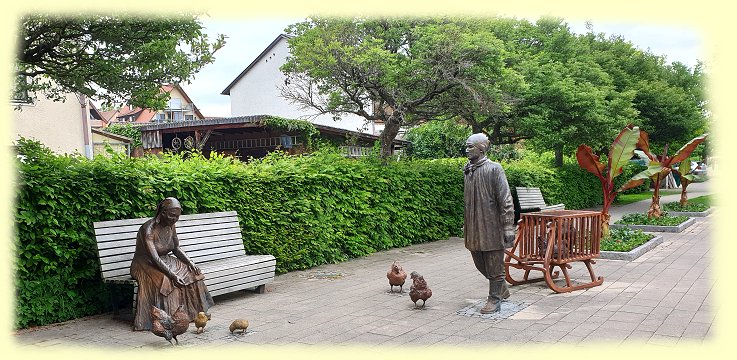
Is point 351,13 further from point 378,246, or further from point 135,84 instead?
point 135,84

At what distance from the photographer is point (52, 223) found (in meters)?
6.96

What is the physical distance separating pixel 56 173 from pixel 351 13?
28.9 ft

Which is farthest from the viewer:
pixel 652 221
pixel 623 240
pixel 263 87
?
pixel 263 87

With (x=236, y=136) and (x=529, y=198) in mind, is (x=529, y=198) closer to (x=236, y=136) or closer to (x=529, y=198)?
(x=529, y=198)

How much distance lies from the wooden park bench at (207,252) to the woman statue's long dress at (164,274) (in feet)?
0.81

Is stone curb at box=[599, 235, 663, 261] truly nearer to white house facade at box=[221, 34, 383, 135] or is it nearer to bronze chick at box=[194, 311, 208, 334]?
bronze chick at box=[194, 311, 208, 334]

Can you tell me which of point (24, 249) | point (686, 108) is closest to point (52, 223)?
point (24, 249)

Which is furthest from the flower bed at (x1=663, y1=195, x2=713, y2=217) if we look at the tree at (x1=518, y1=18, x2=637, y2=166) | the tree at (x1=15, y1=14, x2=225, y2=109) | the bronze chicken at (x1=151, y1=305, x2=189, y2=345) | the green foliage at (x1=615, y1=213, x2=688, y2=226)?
the bronze chicken at (x1=151, y1=305, x2=189, y2=345)

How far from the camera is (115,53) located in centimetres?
769

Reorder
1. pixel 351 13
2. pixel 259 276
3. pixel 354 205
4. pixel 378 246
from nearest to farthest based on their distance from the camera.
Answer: pixel 259 276 < pixel 354 205 < pixel 378 246 < pixel 351 13

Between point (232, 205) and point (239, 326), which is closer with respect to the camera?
point (239, 326)

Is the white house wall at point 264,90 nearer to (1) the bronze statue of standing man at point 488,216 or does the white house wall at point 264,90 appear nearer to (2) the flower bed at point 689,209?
(2) the flower bed at point 689,209

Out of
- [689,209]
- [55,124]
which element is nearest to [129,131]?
[55,124]

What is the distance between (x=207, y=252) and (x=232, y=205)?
126cm
